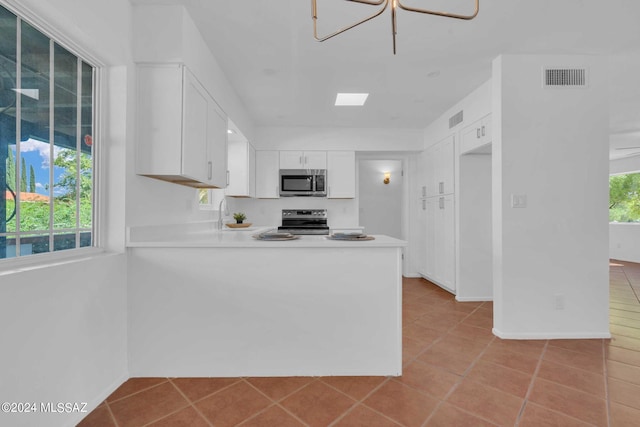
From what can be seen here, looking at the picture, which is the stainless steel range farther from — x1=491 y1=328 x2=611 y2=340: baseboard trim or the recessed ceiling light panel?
x1=491 y1=328 x2=611 y2=340: baseboard trim

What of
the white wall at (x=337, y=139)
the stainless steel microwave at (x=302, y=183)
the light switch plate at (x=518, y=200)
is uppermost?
the white wall at (x=337, y=139)

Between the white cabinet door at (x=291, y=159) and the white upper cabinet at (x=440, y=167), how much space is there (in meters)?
1.98

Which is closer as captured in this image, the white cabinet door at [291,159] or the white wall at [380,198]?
the white cabinet door at [291,159]

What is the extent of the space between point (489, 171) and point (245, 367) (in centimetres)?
347

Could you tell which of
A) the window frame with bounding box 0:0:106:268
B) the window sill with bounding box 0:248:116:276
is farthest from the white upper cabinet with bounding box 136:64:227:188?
the window sill with bounding box 0:248:116:276

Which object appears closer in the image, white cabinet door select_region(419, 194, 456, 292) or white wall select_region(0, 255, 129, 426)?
white wall select_region(0, 255, 129, 426)

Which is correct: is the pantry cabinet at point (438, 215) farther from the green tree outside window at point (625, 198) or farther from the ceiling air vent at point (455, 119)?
the green tree outside window at point (625, 198)

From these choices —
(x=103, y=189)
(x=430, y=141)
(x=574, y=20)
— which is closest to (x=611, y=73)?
(x=574, y=20)

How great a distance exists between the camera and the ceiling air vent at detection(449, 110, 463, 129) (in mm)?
3577

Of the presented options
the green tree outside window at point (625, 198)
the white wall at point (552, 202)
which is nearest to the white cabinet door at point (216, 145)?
the white wall at point (552, 202)

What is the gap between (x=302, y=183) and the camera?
4.49 metres

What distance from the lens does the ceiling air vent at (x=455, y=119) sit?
3577 mm

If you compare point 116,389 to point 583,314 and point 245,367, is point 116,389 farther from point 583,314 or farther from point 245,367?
point 583,314

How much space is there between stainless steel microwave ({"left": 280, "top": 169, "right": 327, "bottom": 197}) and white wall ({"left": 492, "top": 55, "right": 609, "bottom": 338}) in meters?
2.49
